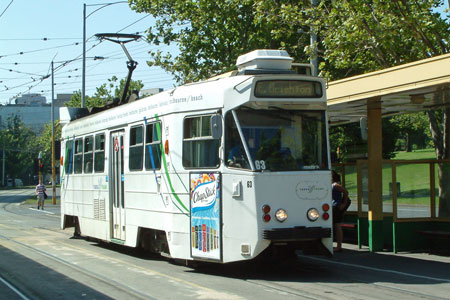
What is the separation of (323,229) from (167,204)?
9.52 feet

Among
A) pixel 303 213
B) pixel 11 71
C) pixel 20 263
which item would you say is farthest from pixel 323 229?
pixel 11 71

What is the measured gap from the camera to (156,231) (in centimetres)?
1280

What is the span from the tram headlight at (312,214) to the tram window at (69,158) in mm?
9492

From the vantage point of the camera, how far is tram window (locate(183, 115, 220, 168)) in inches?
427

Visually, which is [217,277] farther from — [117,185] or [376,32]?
[376,32]

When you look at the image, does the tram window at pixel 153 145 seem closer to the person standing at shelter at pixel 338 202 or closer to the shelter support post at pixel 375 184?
the person standing at shelter at pixel 338 202

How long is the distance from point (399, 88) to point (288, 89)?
2.81 m

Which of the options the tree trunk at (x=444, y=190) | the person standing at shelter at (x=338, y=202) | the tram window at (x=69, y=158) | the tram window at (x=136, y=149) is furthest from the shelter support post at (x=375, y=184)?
the tram window at (x=69, y=158)

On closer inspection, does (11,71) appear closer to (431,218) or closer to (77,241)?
(77,241)

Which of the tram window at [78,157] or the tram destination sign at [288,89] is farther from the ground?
the tram destination sign at [288,89]

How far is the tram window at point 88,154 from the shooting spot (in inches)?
651

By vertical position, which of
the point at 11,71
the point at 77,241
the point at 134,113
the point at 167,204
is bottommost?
the point at 77,241

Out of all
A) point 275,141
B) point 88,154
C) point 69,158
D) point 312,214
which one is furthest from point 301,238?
point 69,158

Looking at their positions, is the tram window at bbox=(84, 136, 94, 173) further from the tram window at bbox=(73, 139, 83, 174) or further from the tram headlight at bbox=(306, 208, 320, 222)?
the tram headlight at bbox=(306, 208, 320, 222)
